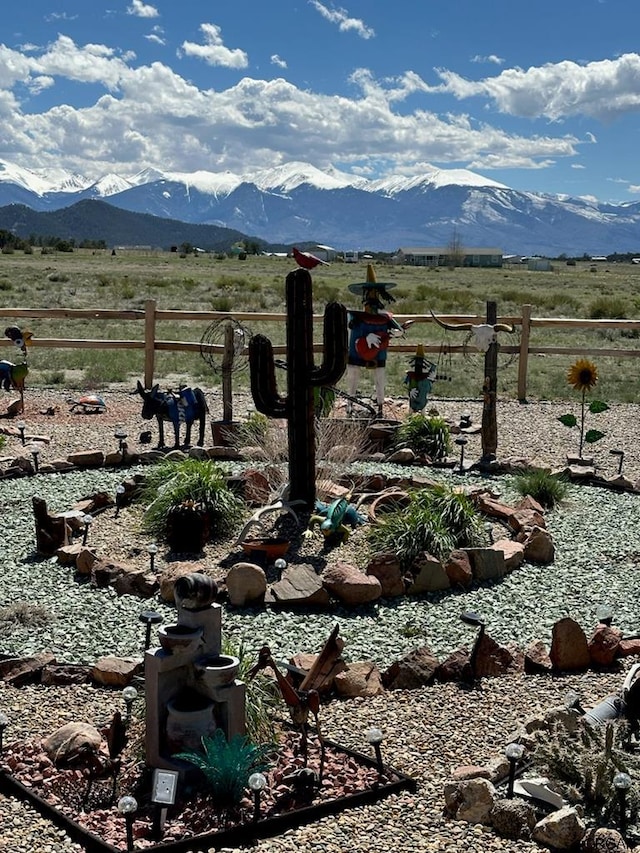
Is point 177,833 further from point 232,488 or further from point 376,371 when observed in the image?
point 376,371

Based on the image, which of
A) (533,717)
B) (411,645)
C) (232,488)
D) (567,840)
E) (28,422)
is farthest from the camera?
(28,422)

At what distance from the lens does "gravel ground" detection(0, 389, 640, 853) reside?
4.61 m

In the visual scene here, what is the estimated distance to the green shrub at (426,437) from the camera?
12.3 metres

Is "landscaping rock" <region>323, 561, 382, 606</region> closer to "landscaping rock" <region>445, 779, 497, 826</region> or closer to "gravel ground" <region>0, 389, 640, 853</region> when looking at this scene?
"gravel ground" <region>0, 389, 640, 853</region>

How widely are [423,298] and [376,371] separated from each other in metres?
27.5

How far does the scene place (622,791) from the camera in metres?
4.42

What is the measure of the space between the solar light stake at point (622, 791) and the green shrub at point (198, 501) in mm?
4863

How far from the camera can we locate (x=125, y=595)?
7723 millimetres

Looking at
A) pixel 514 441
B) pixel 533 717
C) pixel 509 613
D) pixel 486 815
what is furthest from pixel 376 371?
pixel 486 815

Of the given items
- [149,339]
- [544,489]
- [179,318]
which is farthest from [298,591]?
[179,318]

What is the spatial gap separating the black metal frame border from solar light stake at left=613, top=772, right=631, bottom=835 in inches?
36.4

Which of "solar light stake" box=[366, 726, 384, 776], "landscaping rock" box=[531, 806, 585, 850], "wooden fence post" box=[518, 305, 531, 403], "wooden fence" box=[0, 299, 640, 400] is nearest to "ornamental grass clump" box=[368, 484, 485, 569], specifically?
"solar light stake" box=[366, 726, 384, 776]

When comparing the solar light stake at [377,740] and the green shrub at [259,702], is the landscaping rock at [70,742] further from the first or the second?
the solar light stake at [377,740]

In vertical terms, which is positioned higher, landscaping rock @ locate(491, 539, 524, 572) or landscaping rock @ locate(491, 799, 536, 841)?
landscaping rock @ locate(491, 539, 524, 572)
